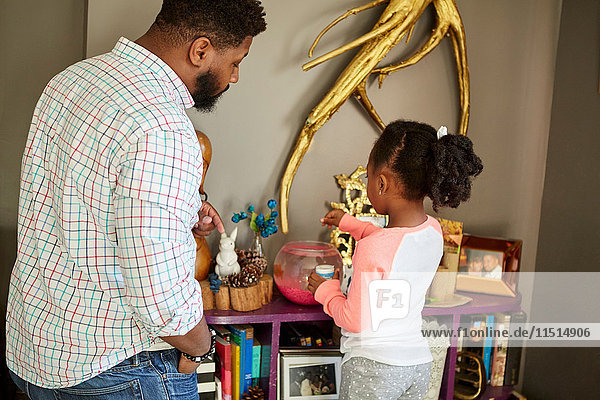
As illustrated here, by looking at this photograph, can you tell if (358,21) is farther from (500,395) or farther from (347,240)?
(500,395)

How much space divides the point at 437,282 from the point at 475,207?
1.59 ft

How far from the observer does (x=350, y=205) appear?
2057mm

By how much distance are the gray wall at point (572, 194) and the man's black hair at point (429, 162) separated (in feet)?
2.97

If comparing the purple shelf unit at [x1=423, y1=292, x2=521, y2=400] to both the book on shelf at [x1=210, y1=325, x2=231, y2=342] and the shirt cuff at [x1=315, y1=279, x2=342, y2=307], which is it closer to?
the shirt cuff at [x1=315, y1=279, x2=342, y2=307]

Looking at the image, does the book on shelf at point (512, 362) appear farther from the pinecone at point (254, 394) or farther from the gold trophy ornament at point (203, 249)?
the gold trophy ornament at point (203, 249)

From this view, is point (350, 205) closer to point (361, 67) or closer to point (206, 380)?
point (361, 67)

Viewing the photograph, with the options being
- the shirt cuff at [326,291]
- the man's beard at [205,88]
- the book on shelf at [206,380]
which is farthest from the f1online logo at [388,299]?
the man's beard at [205,88]

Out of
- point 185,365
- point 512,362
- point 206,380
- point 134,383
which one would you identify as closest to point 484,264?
point 512,362

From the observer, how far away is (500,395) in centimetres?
209

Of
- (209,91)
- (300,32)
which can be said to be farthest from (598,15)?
(209,91)

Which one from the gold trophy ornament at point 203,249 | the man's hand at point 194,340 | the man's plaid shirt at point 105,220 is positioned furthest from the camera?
the gold trophy ornament at point 203,249

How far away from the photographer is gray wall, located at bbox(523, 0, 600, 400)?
2148 millimetres

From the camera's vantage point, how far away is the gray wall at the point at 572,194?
2148 mm

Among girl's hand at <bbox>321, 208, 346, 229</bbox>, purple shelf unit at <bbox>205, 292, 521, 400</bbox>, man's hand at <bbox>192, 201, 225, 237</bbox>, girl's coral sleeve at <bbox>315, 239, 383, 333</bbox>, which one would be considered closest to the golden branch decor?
girl's hand at <bbox>321, 208, 346, 229</bbox>
